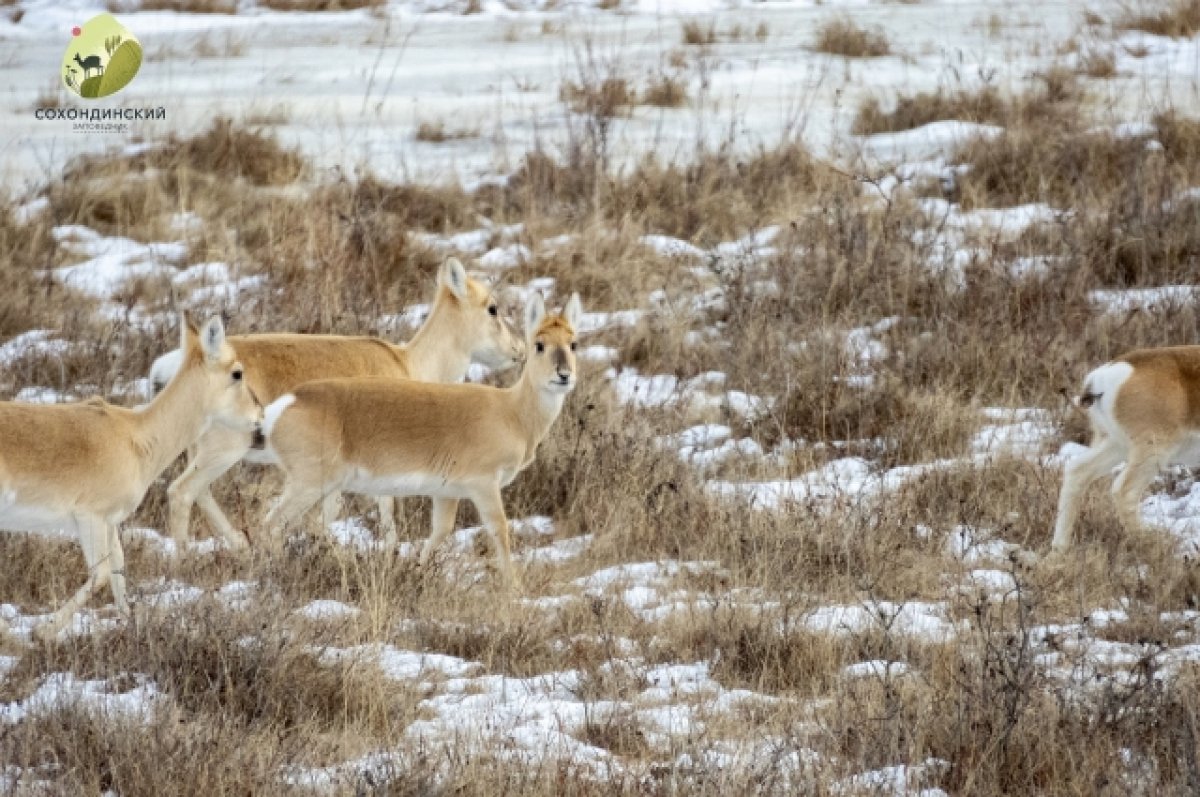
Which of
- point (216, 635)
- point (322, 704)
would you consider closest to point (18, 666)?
point (216, 635)

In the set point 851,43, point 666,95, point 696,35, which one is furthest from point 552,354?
point 696,35

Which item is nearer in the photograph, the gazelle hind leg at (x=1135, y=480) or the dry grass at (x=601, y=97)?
the gazelle hind leg at (x=1135, y=480)

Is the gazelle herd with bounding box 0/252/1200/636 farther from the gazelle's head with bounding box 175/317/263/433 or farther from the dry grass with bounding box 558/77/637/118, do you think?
the dry grass with bounding box 558/77/637/118

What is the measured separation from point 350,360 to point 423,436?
1.08m

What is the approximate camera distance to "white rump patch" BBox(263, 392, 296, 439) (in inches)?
304

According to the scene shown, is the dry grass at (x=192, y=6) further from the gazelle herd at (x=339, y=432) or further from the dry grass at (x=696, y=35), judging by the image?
the gazelle herd at (x=339, y=432)

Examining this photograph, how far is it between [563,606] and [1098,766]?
251 cm

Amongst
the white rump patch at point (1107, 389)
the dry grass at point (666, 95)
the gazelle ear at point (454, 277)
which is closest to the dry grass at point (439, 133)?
the dry grass at point (666, 95)

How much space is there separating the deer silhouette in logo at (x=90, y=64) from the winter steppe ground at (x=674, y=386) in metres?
0.63

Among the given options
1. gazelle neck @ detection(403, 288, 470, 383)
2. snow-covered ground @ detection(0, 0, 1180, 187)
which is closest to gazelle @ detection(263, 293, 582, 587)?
gazelle neck @ detection(403, 288, 470, 383)

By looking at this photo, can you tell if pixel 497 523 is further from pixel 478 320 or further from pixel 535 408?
pixel 478 320

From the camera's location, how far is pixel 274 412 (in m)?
7.73

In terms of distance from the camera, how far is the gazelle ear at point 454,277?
976cm

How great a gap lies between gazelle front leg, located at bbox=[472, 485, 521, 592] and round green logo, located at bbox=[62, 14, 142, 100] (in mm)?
9869
